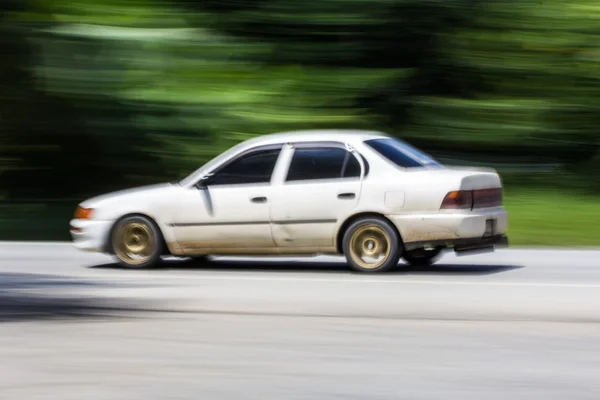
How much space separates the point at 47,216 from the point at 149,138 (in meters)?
2.21

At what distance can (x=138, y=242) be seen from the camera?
1340 centimetres

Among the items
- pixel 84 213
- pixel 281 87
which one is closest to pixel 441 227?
pixel 84 213

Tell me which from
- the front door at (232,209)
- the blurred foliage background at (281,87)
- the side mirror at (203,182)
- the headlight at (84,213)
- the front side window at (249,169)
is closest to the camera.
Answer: the front door at (232,209)

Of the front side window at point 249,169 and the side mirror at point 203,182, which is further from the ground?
the front side window at point 249,169

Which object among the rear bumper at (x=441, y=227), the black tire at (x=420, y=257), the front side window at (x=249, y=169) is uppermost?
the front side window at (x=249, y=169)

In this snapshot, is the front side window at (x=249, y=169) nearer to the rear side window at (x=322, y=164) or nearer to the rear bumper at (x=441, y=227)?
the rear side window at (x=322, y=164)

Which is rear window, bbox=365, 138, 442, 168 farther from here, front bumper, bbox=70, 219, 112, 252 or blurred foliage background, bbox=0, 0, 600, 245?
blurred foliage background, bbox=0, 0, 600, 245

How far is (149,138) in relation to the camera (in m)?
22.0

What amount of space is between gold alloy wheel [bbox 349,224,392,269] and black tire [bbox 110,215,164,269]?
81.9 inches

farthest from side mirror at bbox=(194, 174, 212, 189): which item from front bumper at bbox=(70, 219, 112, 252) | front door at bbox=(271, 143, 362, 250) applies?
front bumper at bbox=(70, 219, 112, 252)

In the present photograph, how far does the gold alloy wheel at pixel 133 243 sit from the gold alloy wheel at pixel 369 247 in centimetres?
221

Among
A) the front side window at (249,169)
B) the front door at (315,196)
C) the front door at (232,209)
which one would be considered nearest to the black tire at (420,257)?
the front door at (315,196)

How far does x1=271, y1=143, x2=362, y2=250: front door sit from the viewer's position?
1266cm

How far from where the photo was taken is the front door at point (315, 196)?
499 inches
